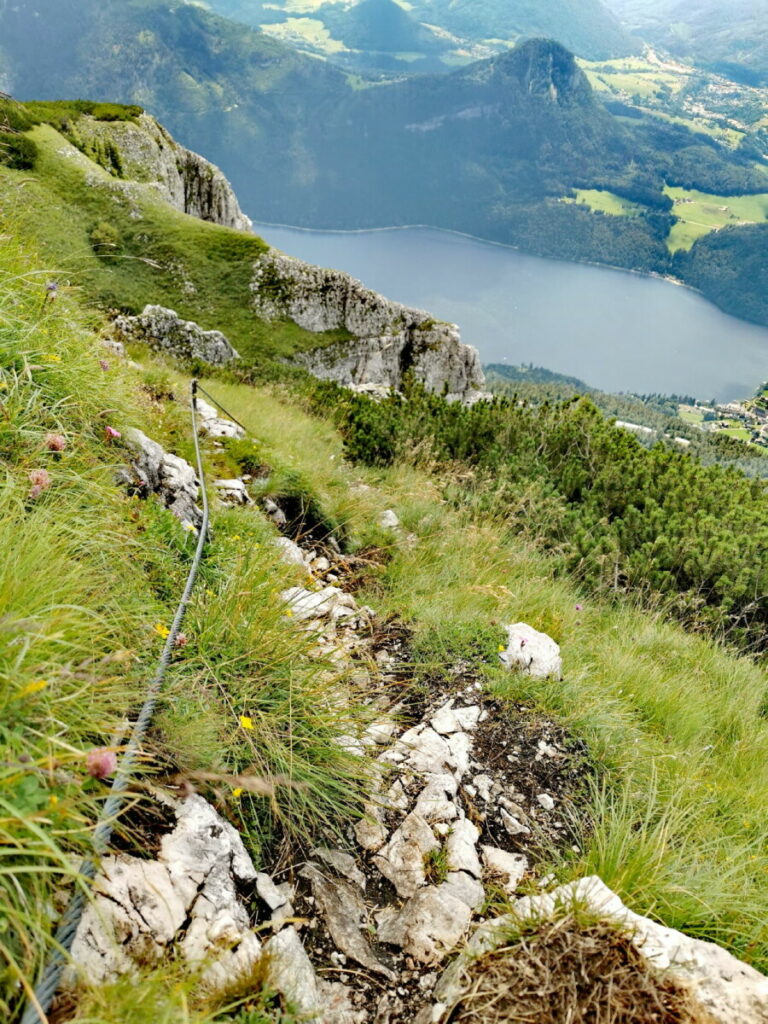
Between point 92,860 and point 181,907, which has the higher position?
point 92,860

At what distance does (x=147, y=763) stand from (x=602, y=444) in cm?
927

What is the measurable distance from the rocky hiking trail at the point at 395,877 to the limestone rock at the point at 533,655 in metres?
0.01

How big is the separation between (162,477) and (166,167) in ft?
239

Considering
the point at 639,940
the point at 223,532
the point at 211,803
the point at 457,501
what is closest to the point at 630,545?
the point at 457,501

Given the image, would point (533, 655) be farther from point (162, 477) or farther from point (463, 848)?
point (162, 477)

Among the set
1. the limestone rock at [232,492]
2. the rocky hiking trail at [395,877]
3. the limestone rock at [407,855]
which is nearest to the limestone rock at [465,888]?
the rocky hiking trail at [395,877]

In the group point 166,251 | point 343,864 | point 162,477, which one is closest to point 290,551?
point 162,477

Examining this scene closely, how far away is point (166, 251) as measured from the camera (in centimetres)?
4953

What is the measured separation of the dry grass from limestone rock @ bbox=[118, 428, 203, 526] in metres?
3.43

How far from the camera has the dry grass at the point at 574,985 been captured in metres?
1.86

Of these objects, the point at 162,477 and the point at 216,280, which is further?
the point at 216,280

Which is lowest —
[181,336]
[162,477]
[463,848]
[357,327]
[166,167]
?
[181,336]

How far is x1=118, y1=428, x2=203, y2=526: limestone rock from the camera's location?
419cm

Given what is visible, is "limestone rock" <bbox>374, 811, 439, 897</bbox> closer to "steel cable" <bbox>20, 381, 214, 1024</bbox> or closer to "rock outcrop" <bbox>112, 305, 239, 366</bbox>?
"steel cable" <bbox>20, 381, 214, 1024</bbox>
